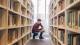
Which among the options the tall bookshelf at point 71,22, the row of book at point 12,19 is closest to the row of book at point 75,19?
the tall bookshelf at point 71,22

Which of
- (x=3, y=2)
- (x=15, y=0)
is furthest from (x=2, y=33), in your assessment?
(x=15, y=0)

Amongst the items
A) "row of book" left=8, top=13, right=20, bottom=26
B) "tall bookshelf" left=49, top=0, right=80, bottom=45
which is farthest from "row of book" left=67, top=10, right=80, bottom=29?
"row of book" left=8, top=13, right=20, bottom=26

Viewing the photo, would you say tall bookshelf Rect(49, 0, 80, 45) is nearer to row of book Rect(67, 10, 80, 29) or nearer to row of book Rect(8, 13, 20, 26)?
row of book Rect(67, 10, 80, 29)

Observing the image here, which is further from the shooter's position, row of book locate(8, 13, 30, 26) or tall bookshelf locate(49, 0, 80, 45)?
row of book locate(8, 13, 30, 26)

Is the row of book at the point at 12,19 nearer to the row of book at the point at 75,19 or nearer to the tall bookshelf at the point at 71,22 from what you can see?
the tall bookshelf at the point at 71,22

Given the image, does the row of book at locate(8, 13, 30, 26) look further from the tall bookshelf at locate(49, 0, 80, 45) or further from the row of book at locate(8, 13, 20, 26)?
the tall bookshelf at locate(49, 0, 80, 45)

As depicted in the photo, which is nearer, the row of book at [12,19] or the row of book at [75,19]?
the row of book at [75,19]

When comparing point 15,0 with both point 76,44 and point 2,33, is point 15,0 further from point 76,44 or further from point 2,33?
point 76,44

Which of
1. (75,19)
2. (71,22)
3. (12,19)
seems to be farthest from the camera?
(12,19)

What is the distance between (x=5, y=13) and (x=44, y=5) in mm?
9479

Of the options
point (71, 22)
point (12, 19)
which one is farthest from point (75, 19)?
point (12, 19)

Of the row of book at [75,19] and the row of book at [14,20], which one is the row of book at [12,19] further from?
the row of book at [75,19]

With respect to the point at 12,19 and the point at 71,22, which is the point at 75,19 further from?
the point at 12,19

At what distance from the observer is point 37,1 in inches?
470
